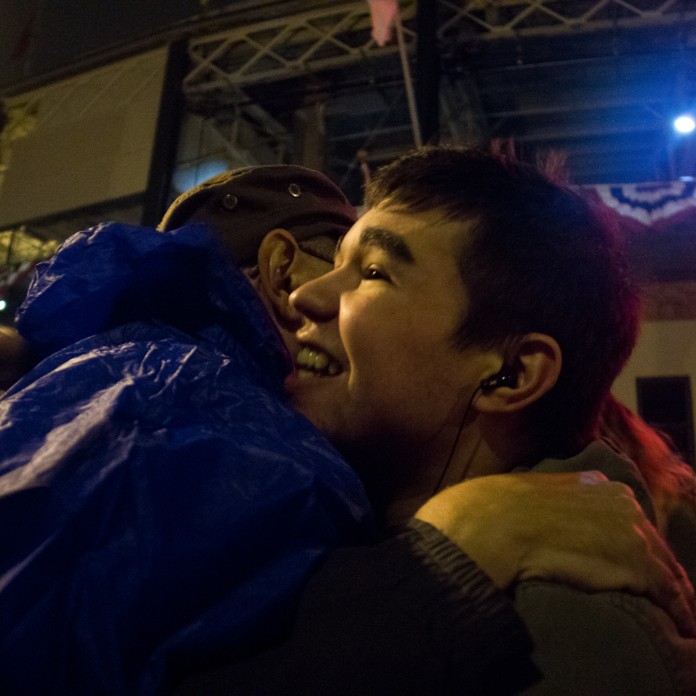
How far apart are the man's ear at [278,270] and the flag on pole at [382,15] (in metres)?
5.88

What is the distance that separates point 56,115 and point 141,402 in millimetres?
10290

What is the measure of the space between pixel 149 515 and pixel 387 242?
2.40ft

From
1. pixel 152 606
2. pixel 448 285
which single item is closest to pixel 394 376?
pixel 448 285

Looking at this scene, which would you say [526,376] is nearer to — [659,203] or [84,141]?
[659,203]

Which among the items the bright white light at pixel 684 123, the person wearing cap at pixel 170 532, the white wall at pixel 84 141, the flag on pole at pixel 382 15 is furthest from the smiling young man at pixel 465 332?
the white wall at pixel 84 141

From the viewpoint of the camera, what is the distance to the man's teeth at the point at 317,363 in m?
1.37

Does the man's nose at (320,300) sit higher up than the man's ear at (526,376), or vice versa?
the man's nose at (320,300)

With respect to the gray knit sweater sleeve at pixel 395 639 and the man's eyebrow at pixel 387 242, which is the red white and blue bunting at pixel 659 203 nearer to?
the man's eyebrow at pixel 387 242

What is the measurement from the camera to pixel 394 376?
126 centimetres

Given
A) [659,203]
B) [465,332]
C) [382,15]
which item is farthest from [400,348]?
[382,15]

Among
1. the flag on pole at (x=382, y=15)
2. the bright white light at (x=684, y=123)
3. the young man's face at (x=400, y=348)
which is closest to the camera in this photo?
the young man's face at (x=400, y=348)

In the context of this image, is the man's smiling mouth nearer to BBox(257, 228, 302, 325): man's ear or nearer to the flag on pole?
BBox(257, 228, 302, 325): man's ear

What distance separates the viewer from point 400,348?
1262 mm

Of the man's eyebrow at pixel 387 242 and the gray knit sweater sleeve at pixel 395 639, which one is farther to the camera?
the man's eyebrow at pixel 387 242
